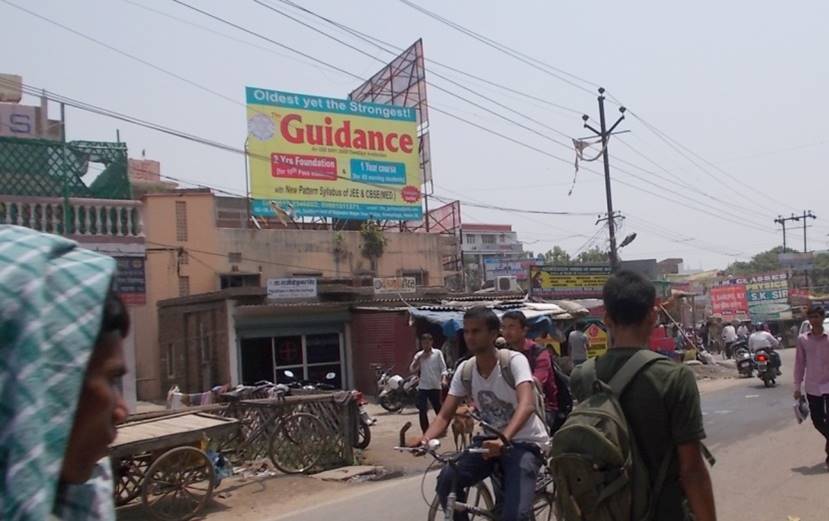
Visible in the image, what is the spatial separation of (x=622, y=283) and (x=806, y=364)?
625 centimetres

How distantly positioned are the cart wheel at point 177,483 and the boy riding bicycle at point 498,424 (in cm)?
446

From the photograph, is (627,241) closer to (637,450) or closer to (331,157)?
(331,157)

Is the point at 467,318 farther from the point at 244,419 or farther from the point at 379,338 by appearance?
the point at 379,338

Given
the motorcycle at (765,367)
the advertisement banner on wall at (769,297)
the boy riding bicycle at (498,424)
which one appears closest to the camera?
the boy riding bicycle at (498,424)

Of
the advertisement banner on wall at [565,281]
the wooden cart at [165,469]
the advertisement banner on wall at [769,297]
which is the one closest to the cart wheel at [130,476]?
the wooden cart at [165,469]

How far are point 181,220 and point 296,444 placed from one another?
1801 centimetres

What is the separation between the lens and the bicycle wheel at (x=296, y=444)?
1059 centimetres

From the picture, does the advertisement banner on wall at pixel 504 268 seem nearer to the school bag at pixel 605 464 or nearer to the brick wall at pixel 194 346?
the brick wall at pixel 194 346

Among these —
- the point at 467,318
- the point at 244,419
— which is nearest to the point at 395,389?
the point at 244,419

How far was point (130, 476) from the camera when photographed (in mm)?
8641

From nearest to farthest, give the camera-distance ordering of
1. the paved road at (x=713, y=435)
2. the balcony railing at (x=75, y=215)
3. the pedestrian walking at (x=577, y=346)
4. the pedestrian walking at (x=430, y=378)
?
the paved road at (x=713, y=435) < the balcony railing at (x=75, y=215) < the pedestrian walking at (x=430, y=378) < the pedestrian walking at (x=577, y=346)

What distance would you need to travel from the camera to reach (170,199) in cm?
2720

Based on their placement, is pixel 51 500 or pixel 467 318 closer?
pixel 51 500

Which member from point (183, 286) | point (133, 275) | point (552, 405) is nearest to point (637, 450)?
point (552, 405)
